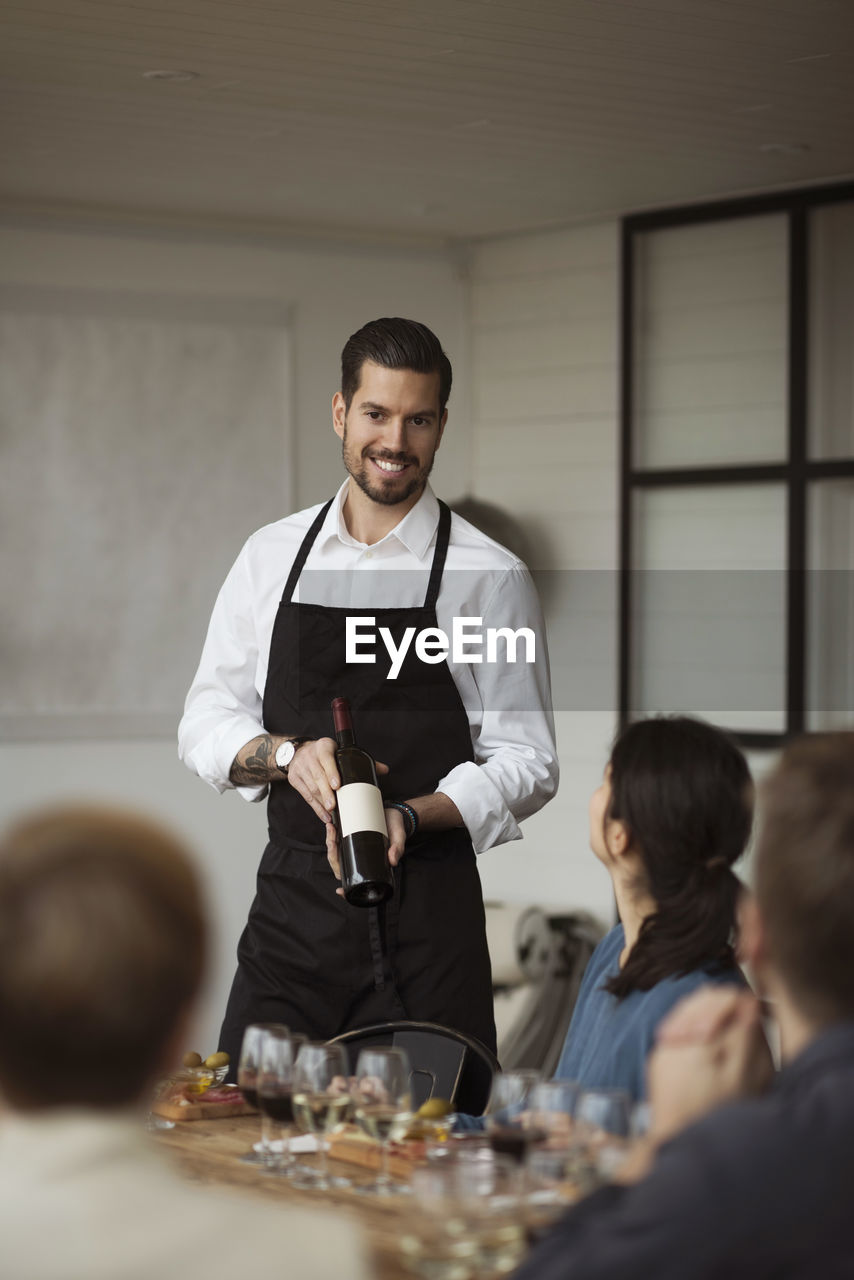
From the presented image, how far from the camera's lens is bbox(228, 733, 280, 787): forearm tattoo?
2.88 m

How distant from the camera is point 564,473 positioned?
5.70 m

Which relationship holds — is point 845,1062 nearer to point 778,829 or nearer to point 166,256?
point 778,829

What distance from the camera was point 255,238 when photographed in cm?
560

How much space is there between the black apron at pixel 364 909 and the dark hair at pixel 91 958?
5.55 feet

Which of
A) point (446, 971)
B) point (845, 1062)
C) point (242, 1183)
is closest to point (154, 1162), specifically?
point (845, 1062)

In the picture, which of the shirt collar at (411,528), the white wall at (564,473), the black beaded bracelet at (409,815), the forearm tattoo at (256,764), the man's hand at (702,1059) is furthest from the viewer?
the white wall at (564,473)

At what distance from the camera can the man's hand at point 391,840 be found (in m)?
2.71

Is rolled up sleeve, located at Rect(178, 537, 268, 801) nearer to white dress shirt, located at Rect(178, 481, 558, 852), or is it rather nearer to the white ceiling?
white dress shirt, located at Rect(178, 481, 558, 852)

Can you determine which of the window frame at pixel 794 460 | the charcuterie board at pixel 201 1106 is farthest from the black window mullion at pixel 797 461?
the charcuterie board at pixel 201 1106

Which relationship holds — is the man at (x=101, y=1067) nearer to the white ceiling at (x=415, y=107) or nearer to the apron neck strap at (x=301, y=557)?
the apron neck strap at (x=301, y=557)

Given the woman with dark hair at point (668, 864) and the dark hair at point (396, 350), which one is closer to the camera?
the woman with dark hair at point (668, 864)

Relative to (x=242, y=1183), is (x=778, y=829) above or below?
above

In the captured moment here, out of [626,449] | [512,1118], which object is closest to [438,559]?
[512,1118]

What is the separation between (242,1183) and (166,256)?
4.11 meters
